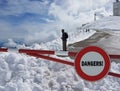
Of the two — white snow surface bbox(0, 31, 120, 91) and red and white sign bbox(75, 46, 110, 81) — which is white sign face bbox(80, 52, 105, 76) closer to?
red and white sign bbox(75, 46, 110, 81)

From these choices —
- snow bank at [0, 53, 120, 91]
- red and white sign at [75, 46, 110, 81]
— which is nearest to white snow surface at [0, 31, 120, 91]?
snow bank at [0, 53, 120, 91]

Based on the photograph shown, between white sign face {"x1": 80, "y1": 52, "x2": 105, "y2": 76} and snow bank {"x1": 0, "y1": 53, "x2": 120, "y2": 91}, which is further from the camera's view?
snow bank {"x1": 0, "y1": 53, "x2": 120, "y2": 91}

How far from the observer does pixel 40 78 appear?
9805mm

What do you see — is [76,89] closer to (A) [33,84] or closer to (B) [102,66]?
(A) [33,84]

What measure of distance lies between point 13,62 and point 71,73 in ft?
5.14

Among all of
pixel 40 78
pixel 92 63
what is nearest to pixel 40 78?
pixel 40 78

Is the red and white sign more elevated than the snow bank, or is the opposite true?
the red and white sign

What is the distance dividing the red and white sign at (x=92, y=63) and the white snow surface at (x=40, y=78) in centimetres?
174

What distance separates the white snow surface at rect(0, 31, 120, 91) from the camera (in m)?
9.52

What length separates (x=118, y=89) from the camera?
9875mm

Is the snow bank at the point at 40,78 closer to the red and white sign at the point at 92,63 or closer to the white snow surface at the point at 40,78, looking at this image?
the white snow surface at the point at 40,78

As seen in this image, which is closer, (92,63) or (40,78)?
(92,63)

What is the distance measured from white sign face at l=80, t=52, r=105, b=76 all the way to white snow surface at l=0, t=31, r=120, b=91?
5.79 ft

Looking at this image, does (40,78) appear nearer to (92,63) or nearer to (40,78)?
(40,78)
